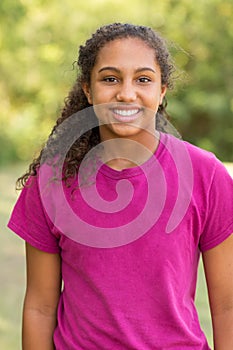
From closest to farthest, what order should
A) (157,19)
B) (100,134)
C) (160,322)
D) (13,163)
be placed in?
(160,322), (100,134), (13,163), (157,19)

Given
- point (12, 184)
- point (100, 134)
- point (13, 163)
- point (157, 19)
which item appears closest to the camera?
point (100, 134)

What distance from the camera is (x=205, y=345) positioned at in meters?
2.05

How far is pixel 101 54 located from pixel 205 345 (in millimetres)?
874

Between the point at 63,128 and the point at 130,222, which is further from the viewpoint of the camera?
the point at 63,128

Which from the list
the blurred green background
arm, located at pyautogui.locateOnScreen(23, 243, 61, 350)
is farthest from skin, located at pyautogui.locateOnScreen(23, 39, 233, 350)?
the blurred green background

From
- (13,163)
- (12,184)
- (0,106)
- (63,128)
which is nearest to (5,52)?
(0,106)

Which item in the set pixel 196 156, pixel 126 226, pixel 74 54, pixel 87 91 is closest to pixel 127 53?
pixel 87 91

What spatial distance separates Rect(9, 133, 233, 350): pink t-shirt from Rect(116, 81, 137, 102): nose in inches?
7.2

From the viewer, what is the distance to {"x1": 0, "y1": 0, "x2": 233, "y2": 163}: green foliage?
17.7 m

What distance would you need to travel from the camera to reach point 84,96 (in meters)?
2.29

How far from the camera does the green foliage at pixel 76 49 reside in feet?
58.1

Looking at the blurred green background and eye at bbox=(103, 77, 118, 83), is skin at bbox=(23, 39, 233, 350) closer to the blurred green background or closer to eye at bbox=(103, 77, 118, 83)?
eye at bbox=(103, 77, 118, 83)

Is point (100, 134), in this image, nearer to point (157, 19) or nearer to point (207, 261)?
point (207, 261)

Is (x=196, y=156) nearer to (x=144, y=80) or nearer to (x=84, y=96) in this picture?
(x=144, y=80)
